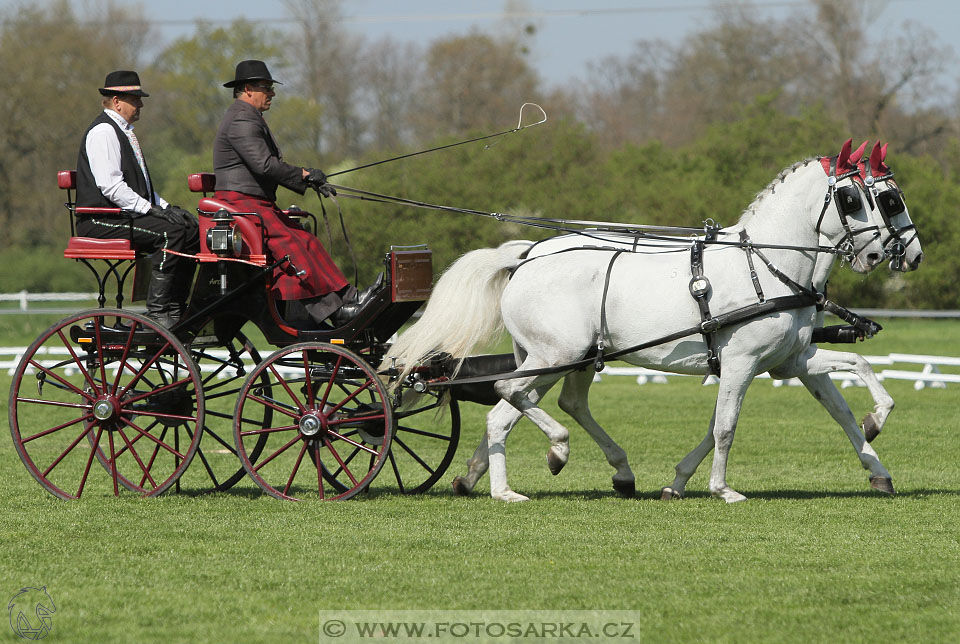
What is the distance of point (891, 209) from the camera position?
7.30m

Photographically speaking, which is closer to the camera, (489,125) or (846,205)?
(846,205)

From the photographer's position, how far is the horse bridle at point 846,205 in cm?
732

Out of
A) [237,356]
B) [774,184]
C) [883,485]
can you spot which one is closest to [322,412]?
[237,356]

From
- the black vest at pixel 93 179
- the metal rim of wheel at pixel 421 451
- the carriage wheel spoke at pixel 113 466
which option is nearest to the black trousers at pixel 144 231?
the black vest at pixel 93 179

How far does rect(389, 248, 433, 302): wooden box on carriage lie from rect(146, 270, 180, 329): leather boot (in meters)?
1.46

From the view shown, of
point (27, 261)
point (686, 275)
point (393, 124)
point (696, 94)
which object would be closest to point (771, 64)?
point (696, 94)

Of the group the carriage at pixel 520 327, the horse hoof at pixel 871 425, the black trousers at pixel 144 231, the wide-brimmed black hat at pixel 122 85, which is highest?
the wide-brimmed black hat at pixel 122 85

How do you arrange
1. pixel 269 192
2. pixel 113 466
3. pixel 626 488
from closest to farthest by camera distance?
pixel 113 466, pixel 269 192, pixel 626 488

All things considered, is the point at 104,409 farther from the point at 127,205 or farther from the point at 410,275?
the point at 410,275

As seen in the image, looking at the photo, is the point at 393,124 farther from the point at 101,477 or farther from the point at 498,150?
the point at 101,477

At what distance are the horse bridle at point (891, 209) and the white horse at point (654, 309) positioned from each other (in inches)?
3.2

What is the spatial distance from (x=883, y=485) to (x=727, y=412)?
1.26 metres

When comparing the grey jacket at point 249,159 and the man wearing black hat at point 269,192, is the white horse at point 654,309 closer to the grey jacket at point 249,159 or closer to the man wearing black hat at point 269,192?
the man wearing black hat at point 269,192

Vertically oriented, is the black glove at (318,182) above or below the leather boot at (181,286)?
above
